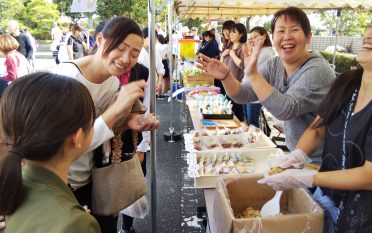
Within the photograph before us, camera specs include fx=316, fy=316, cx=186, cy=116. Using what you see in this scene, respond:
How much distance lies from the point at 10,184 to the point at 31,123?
156 millimetres

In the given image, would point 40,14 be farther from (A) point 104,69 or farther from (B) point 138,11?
(A) point 104,69

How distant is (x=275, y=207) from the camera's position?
1420mm

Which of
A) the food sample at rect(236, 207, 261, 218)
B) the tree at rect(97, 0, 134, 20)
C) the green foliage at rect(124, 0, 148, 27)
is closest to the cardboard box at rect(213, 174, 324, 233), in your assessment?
the food sample at rect(236, 207, 261, 218)

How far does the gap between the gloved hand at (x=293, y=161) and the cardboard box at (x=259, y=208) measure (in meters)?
0.11

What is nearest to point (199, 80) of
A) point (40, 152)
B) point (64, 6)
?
point (40, 152)

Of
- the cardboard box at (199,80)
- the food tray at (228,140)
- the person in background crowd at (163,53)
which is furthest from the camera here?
the person in background crowd at (163,53)

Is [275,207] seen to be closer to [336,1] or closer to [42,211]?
[42,211]

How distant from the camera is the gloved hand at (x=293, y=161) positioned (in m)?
1.42

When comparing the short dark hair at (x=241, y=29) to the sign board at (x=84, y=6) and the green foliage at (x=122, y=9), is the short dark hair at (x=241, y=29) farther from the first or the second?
the green foliage at (x=122, y=9)

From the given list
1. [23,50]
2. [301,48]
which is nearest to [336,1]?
[301,48]

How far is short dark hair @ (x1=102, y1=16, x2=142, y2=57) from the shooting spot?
146 cm

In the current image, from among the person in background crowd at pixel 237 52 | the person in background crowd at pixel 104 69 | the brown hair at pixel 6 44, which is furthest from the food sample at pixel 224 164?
the brown hair at pixel 6 44

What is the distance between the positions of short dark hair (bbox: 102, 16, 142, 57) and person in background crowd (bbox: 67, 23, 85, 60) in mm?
6073

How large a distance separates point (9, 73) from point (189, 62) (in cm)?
400
